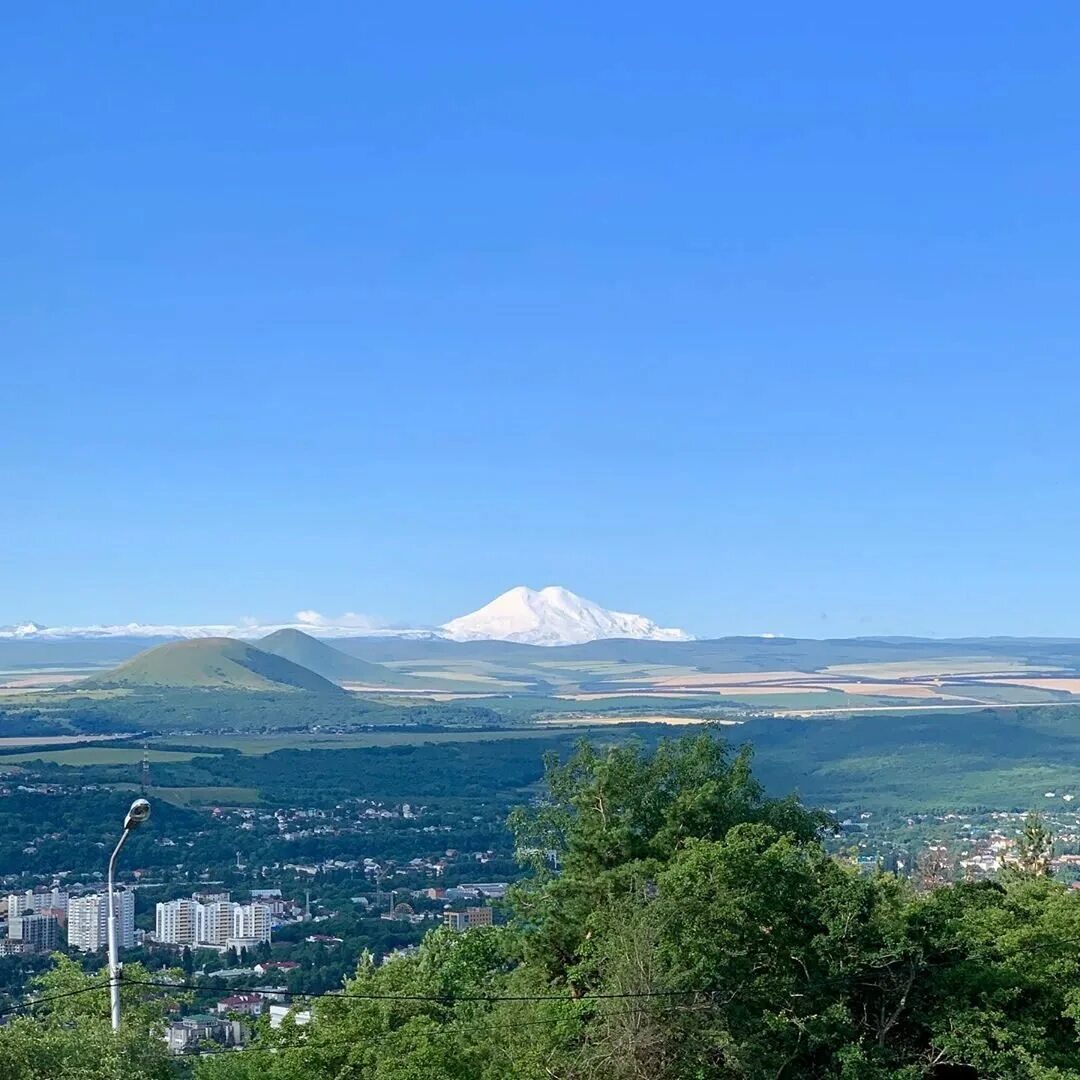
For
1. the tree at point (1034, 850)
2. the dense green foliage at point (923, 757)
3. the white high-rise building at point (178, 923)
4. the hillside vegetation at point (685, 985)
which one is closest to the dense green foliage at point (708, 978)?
the hillside vegetation at point (685, 985)

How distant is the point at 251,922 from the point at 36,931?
828 cm

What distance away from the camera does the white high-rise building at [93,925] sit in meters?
48.9

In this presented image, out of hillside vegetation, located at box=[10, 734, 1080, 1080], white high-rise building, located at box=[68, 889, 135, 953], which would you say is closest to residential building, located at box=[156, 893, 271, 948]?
white high-rise building, located at box=[68, 889, 135, 953]

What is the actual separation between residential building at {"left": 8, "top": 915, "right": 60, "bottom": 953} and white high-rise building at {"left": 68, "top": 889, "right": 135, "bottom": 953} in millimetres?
606

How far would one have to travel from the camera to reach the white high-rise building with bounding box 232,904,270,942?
5547 centimetres

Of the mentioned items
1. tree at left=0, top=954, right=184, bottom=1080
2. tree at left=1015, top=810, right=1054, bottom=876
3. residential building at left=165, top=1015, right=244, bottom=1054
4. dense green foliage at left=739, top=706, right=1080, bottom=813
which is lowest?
dense green foliage at left=739, top=706, right=1080, bottom=813

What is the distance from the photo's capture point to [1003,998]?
20.0 metres

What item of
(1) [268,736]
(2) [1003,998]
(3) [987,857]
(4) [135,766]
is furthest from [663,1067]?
(1) [268,736]

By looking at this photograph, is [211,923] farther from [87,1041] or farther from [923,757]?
[923,757]

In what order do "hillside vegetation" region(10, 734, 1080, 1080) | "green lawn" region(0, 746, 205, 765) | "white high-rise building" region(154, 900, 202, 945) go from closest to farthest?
"hillside vegetation" region(10, 734, 1080, 1080)
"white high-rise building" region(154, 900, 202, 945)
"green lawn" region(0, 746, 205, 765)

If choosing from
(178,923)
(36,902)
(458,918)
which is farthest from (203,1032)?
(36,902)

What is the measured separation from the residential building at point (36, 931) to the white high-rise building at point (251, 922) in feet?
22.4

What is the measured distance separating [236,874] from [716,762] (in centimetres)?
5633

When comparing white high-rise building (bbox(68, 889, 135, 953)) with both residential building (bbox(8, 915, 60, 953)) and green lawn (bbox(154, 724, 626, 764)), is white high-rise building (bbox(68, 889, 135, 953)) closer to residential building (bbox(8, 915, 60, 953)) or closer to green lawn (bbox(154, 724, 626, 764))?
residential building (bbox(8, 915, 60, 953))
